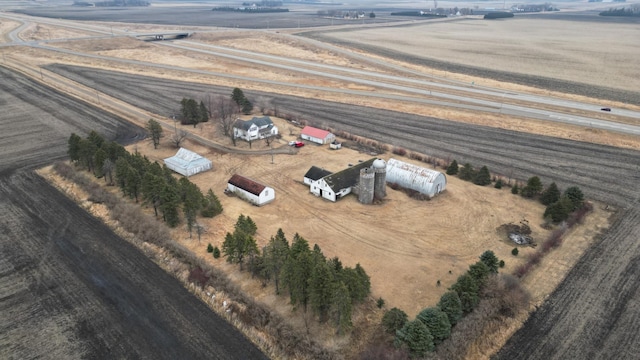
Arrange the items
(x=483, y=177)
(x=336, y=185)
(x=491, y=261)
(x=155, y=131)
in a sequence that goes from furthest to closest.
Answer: (x=155, y=131) < (x=483, y=177) < (x=336, y=185) < (x=491, y=261)

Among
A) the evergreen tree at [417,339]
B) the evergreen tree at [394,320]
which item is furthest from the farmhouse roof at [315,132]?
A: the evergreen tree at [417,339]

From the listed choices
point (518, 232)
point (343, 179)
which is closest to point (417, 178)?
point (343, 179)

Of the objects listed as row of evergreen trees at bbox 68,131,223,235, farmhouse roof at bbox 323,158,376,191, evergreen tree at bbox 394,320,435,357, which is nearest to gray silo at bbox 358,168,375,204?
farmhouse roof at bbox 323,158,376,191

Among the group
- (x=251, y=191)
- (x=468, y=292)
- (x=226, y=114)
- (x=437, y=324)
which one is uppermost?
(x=226, y=114)

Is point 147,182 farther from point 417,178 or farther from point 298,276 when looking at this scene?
point 417,178

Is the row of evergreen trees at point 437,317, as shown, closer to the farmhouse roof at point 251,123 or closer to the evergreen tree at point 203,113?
the farmhouse roof at point 251,123

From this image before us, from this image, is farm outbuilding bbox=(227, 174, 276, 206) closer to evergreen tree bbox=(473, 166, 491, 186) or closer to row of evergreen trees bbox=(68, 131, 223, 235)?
row of evergreen trees bbox=(68, 131, 223, 235)
